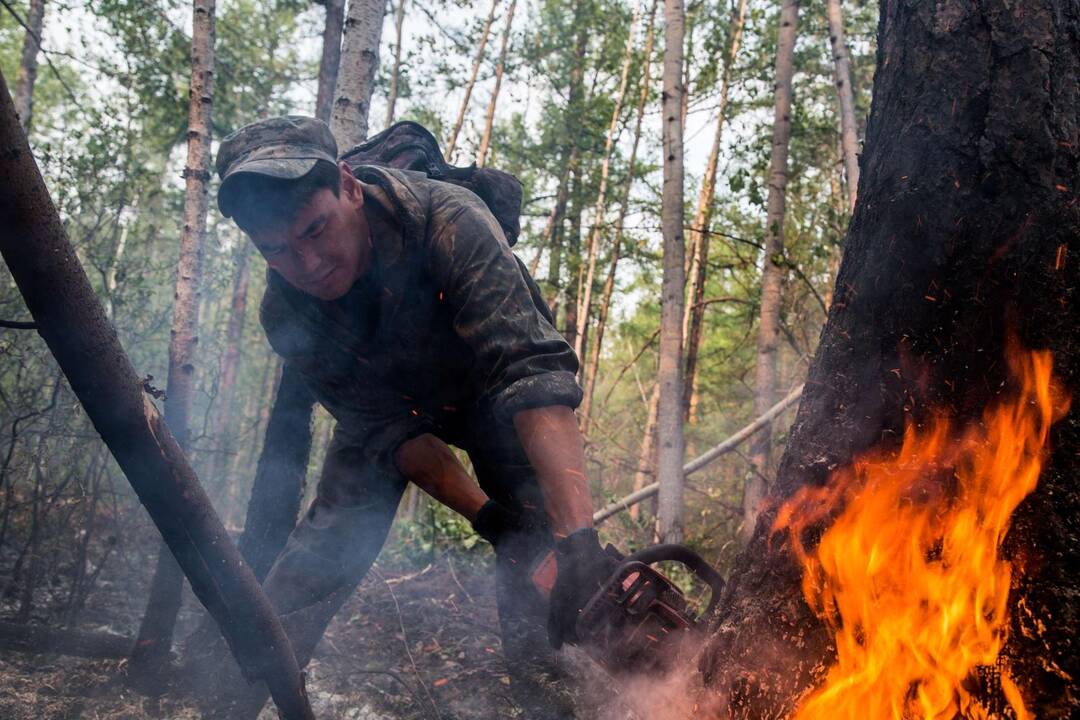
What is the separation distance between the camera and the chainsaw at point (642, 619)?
172 cm

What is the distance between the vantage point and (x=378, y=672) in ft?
12.6

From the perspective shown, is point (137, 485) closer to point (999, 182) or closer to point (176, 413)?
point (999, 182)

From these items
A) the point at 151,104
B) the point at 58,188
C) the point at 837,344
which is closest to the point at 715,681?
the point at 837,344

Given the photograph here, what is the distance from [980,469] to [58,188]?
6.86 meters

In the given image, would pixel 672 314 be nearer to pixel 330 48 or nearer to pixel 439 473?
pixel 439 473

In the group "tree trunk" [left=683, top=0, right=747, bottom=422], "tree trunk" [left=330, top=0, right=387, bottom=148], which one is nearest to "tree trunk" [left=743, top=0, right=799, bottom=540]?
"tree trunk" [left=683, top=0, right=747, bottom=422]

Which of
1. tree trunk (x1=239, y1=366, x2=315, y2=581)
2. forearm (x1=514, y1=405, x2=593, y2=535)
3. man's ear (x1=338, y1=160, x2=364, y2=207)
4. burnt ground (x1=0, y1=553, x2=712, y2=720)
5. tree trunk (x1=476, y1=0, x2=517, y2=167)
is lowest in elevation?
burnt ground (x1=0, y1=553, x2=712, y2=720)

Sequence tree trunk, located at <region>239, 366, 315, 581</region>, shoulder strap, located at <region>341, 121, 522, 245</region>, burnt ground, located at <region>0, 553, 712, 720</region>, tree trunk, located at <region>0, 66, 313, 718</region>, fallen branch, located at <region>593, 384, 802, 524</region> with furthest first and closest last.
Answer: fallen branch, located at <region>593, 384, 802, 524</region> → tree trunk, located at <region>239, 366, 315, 581</region> → burnt ground, located at <region>0, 553, 712, 720</region> → shoulder strap, located at <region>341, 121, 522, 245</region> → tree trunk, located at <region>0, 66, 313, 718</region>

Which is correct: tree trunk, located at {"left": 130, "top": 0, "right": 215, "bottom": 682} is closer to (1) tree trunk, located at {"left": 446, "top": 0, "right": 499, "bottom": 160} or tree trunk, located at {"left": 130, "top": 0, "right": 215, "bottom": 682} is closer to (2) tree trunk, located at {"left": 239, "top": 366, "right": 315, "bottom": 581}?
(2) tree trunk, located at {"left": 239, "top": 366, "right": 315, "bottom": 581}

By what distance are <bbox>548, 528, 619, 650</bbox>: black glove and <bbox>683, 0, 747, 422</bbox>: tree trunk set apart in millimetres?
9162

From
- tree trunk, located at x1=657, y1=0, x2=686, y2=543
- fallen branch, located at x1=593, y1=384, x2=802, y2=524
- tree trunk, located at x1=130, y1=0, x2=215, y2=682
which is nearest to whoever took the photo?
tree trunk, located at x1=130, y1=0, x2=215, y2=682

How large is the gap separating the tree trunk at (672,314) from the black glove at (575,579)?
3.50m

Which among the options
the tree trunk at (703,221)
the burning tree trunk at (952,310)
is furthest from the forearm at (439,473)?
the tree trunk at (703,221)

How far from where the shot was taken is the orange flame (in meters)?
1.43
